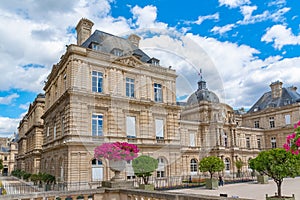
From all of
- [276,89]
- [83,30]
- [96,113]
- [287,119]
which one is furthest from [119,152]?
[276,89]

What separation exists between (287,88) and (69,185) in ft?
143

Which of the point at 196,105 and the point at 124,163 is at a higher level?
the point at 196,105

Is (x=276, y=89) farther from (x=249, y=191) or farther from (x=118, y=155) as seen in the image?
(x=118, y=155)

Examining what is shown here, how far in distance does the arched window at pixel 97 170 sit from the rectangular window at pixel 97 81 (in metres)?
5.75

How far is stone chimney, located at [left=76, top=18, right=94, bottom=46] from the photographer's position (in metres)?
28.4

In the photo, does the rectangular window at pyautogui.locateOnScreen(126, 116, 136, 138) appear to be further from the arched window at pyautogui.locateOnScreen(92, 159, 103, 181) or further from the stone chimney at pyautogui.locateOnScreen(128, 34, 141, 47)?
the stone chimney at pyautogui.locateOnScreen(128, 34, 141, 47)

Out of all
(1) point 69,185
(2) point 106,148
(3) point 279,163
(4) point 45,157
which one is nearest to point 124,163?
(2) point 106,148

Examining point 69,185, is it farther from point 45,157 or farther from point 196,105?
point 196,105

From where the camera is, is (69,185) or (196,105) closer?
(196,105)

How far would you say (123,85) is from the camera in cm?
2303

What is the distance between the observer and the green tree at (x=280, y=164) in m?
14.2

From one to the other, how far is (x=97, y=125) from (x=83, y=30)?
12.1 meters

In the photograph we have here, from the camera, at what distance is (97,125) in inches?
843

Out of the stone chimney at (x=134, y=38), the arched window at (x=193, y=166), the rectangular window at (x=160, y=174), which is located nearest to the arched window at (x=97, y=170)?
the rectangular window at (x=160, y=174)
